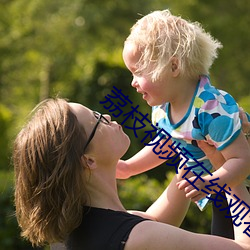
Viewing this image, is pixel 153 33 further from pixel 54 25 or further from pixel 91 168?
pixel 54 25

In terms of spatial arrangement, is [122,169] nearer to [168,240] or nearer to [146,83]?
[146,83]

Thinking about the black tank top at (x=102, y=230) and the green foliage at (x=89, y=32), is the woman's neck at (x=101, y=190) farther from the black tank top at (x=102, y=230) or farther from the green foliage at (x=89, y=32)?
the green foliage at (x=89, y=32)

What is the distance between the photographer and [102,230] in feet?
9.25

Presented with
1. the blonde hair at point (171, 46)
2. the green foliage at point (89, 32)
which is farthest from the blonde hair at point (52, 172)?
the green foliage at point (89, 32)

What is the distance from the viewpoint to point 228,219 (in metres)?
3.27

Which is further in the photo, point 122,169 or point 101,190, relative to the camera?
point 122,169

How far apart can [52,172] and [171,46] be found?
2.48 ft

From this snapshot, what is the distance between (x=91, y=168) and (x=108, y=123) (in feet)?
0.70

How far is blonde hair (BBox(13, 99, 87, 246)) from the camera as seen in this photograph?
9.37 ft

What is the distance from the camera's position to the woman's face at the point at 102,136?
116 inches

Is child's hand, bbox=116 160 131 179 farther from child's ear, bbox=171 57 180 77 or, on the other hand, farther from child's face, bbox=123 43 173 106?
child's ear, bbox=171 57 180 77

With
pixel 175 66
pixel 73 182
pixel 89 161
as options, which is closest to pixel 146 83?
pixel 175 66

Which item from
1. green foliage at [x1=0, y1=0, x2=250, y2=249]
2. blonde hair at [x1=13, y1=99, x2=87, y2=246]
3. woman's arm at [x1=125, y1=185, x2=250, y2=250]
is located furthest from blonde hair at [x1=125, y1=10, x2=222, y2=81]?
green foliage at [x1=0, y1=0, x2=250, y2=249]

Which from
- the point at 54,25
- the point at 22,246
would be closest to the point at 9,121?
the point at 54,25
